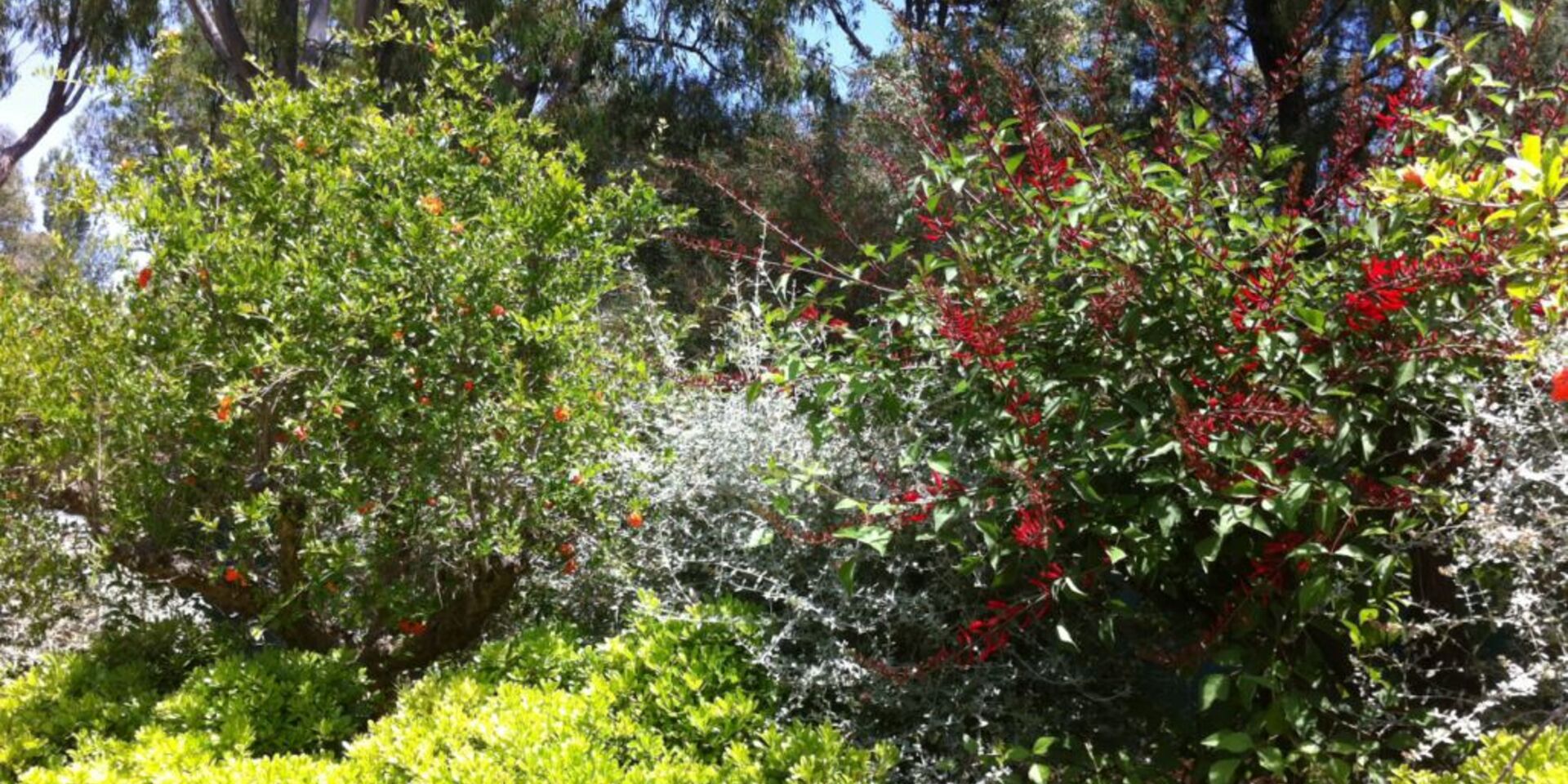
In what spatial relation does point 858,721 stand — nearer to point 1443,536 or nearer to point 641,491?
point 641,491

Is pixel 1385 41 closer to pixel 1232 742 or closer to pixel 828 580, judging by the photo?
pixel 1232 742

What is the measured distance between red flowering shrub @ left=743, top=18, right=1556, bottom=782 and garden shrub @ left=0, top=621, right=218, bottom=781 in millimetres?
2190

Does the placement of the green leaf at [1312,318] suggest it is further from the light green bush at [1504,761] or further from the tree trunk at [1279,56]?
the tree trunk at [1279,56]

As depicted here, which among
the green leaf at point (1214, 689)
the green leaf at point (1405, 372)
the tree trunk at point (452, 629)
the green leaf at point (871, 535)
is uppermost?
the green leaf at point (1405, 372)

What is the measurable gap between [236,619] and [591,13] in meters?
7.23

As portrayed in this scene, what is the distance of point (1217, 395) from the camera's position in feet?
8.03

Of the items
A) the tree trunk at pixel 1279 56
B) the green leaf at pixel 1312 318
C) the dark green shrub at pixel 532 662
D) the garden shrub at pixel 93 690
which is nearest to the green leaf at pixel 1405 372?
the green leaf at pixel 1312 318

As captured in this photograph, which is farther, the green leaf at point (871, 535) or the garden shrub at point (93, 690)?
the garden shrub at point (93, 690)

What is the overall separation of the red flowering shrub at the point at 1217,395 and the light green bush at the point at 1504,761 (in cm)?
14

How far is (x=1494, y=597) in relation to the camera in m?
2.88

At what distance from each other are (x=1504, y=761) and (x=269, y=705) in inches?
117

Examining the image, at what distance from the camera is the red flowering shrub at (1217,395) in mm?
2312

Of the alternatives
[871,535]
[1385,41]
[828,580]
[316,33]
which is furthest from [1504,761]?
[316,33]

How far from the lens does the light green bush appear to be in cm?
214
